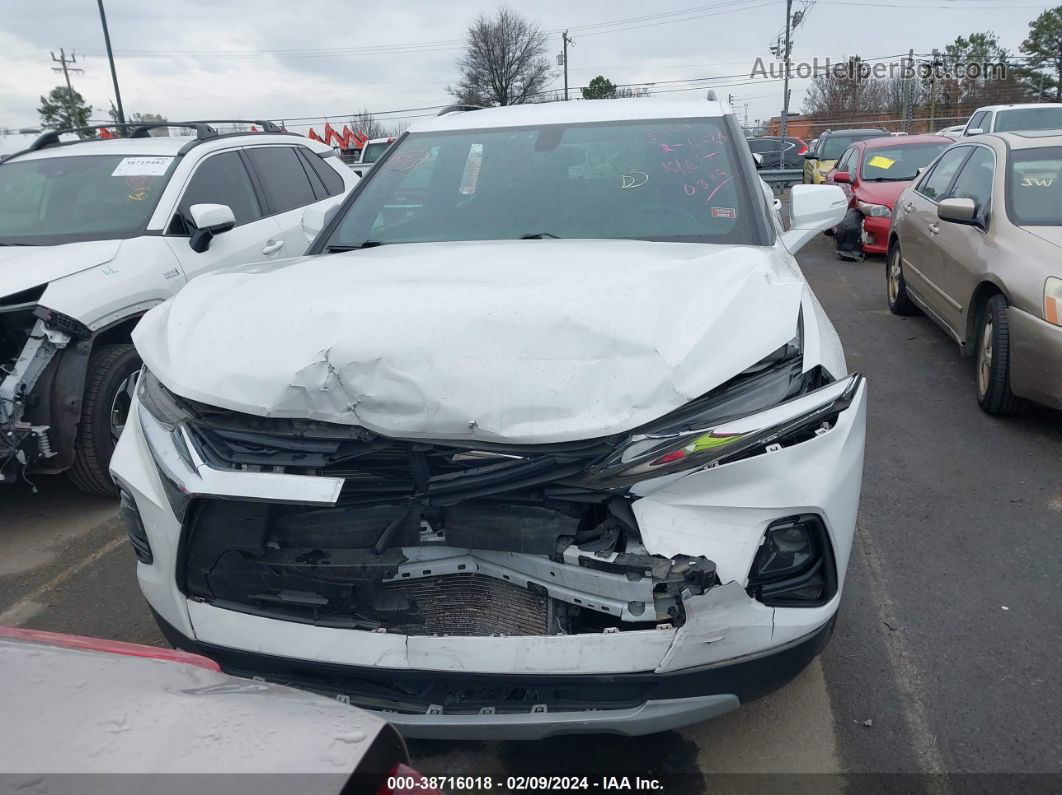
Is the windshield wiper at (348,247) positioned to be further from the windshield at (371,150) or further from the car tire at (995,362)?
the windshield at (371,150)

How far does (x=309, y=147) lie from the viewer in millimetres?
7039

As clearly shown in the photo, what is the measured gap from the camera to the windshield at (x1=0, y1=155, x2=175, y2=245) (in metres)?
4.93

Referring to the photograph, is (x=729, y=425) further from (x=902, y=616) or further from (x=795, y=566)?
(x=902, y=616)

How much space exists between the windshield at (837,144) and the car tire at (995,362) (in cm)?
1198

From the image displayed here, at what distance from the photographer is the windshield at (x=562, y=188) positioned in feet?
10.9

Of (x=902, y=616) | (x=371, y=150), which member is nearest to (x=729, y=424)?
(x=902, y=616)

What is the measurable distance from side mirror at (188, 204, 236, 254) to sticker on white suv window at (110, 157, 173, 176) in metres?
0.55

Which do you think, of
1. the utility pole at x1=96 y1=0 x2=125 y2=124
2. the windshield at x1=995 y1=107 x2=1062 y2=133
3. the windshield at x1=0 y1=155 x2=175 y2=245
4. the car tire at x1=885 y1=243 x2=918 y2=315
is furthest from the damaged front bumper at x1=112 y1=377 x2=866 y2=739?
the utility pole at x1=96 y1=0 x2=125 y2=124

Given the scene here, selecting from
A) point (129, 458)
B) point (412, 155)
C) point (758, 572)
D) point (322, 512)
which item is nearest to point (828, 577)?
point (758, 572)

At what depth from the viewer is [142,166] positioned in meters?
5.34

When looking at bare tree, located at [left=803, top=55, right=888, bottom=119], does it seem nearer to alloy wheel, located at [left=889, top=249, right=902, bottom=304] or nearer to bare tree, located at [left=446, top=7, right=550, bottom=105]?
bare tree, located at [left=446, top=7, right=550, bottom=105]

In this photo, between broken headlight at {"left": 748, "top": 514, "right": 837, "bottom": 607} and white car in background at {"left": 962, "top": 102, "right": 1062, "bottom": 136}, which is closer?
broken headlight at {"left": 748, "top": 514, "right": 837, "bottom": 607}

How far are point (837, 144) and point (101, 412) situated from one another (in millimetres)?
15918

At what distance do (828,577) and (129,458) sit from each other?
2.04 meters
